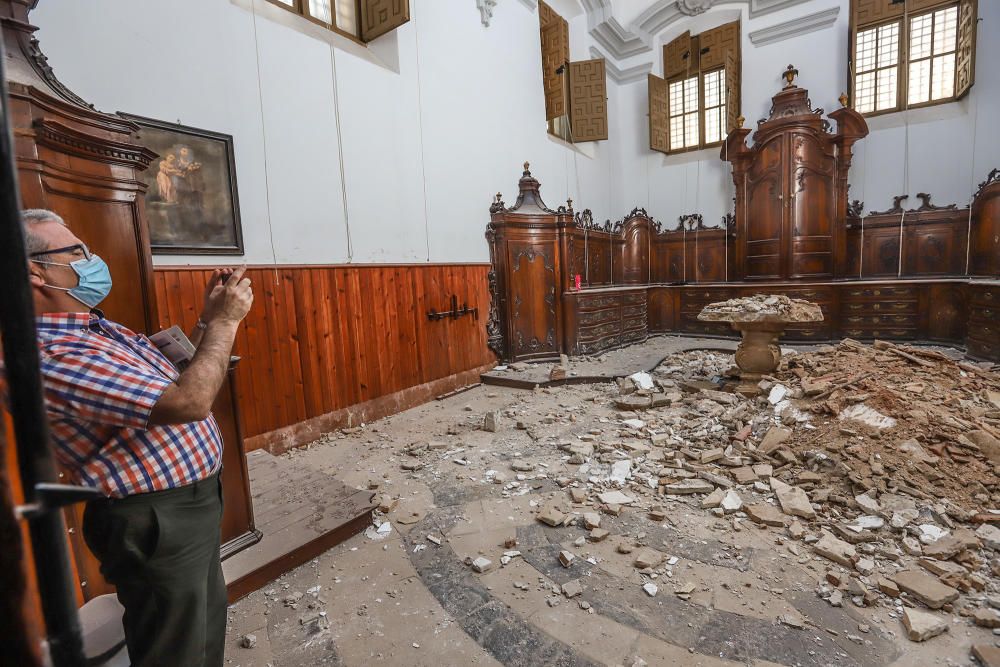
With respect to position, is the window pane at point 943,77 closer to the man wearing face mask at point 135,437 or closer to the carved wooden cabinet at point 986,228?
the carved wooden cabinet at point 986,228

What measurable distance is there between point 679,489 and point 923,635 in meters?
1.30

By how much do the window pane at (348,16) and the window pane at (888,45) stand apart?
326 inches

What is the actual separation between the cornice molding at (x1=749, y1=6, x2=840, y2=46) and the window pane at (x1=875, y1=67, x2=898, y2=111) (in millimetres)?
1248

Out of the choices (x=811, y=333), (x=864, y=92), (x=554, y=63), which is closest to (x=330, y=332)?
(x=554, y=63)

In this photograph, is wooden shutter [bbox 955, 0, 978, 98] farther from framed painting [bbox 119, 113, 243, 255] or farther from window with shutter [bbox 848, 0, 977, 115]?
framed painting [bbox 119, 113, 243, 255]

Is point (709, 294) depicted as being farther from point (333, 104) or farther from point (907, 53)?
point (333, 104)

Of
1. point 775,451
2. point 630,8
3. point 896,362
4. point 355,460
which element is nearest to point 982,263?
point 896,362

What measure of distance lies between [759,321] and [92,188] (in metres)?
5.06

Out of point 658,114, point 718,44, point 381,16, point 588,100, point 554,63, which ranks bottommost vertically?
point 381,16

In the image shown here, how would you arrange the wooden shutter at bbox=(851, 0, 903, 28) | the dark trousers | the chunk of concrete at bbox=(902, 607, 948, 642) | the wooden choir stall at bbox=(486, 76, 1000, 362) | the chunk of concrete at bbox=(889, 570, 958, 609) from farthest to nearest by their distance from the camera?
1. the wooden shutter at bbox=(851, 0, 903, 28)
2. the wooden choir stall at bbox=(486, 76, 1000, 362)
3. the chunk of concrete at bbox=(889, 570, 958, 609)
4. the chunk of concrete at bbox=(902, 607, 948, 642)
5. the dark trousers

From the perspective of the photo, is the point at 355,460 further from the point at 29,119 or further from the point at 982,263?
the point at 982,263

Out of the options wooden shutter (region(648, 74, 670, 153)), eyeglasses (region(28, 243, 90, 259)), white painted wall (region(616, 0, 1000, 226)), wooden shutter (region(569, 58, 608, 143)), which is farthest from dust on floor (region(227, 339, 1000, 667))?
wooden shutter (region(648, 74, 670, 153))

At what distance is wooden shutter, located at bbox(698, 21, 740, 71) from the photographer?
28.7ft

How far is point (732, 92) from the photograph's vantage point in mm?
8727
